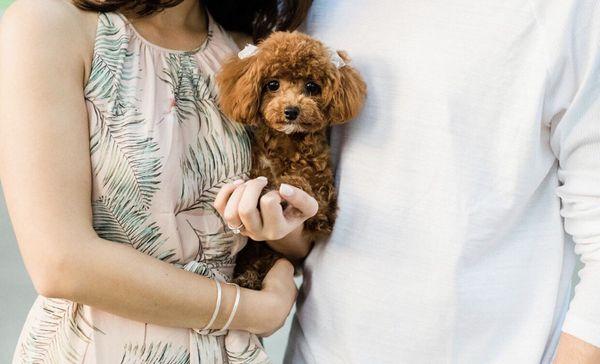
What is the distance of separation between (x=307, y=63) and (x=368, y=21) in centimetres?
15

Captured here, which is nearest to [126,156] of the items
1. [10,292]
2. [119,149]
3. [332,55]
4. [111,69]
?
[119,149]

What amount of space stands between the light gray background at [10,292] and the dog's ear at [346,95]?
1.26 m

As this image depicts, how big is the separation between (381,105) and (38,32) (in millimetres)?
487

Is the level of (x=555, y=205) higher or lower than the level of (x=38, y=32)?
lower

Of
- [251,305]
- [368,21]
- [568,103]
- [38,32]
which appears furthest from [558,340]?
[38,32]

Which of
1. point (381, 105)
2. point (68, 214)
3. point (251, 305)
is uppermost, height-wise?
point (381, 105)

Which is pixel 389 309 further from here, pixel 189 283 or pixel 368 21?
pixel 368 21

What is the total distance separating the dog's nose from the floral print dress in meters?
0.13

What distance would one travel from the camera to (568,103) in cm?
85

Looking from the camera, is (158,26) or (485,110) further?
(158,26)

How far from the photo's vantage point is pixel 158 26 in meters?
0.99

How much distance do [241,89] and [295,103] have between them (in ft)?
0.27

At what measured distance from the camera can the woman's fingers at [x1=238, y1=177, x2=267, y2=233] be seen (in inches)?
33.1

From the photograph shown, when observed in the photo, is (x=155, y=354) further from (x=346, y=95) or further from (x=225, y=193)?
(x=346, y=95)
